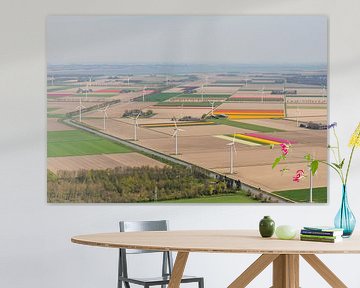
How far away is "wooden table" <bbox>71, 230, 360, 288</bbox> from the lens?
4.53 m

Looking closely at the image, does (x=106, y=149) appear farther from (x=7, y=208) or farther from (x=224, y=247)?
(x=224, y=247)

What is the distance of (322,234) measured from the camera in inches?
195

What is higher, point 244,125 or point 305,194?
point 244,125

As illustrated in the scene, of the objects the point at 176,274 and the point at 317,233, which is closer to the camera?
the point at 317,233

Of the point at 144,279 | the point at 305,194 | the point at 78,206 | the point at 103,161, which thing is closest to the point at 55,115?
the point at 103,161

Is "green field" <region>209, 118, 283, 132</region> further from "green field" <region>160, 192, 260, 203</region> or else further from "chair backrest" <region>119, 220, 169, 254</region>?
"chair backrest" <region>119, 220, 169, 254</region>

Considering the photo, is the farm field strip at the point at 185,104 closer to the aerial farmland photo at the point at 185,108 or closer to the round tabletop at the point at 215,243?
the aerial farmland photo at the point at 185,108

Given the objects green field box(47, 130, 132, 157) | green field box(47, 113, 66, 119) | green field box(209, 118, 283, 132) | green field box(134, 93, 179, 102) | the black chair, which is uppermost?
green field box(134, 93, 179, 102)

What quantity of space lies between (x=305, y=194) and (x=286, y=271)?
81.9 inches

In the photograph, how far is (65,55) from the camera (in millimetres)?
7109

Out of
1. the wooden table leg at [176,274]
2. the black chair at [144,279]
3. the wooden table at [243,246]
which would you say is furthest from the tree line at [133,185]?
the wooden table leg at [176,274]

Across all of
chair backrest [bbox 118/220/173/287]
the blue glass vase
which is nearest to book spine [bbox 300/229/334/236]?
the blue glass vase

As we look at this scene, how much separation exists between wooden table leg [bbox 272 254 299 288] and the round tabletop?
12cm

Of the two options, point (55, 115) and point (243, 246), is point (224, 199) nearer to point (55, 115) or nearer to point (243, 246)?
point (55, 115)
